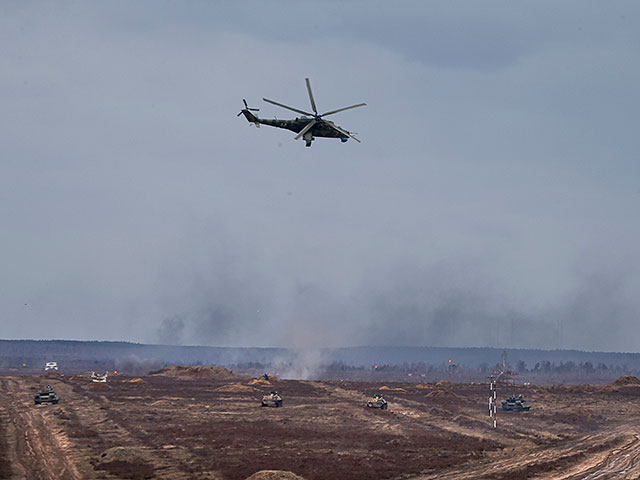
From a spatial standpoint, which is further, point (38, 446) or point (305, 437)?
point (305, 437)

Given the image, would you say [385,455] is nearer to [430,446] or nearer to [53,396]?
[430,446]

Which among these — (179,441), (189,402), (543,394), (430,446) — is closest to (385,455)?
(430,446)

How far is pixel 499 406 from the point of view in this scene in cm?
11175

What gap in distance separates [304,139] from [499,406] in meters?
71.1

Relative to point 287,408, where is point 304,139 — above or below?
above

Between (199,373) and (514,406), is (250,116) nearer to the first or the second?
(514,406)

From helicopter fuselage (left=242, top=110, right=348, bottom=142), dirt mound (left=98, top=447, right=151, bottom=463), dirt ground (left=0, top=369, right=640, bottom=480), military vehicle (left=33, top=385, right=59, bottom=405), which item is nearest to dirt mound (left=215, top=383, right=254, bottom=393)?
dirt ground (left=0, top=369, right=640, bottom=480)

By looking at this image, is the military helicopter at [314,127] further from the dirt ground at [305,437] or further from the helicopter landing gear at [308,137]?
the dirt ground at [305,437]

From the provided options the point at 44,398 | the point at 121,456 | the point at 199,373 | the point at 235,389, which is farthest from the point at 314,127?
the point at 199,373

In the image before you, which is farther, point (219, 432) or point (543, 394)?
point (543, 394)

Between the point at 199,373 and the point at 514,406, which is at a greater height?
the point at 514,406

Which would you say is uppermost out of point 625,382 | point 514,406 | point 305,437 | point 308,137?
point 308,137

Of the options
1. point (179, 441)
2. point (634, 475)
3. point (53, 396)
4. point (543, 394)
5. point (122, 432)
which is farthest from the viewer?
point (543, 394)

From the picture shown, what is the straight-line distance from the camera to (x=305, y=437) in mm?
71438
